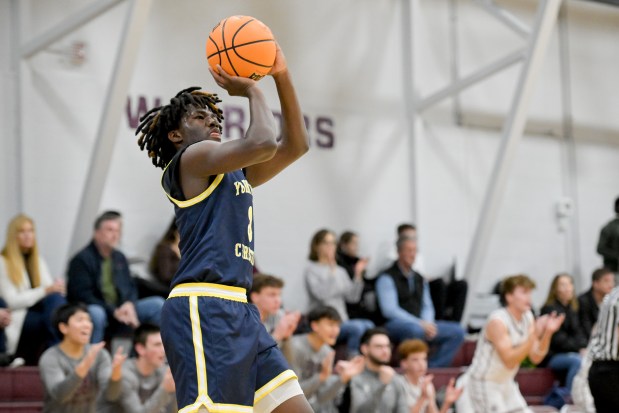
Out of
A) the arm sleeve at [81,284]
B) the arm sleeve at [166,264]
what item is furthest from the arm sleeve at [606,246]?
the arm sleeve at [81,284]

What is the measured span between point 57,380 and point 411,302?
14.7 ft

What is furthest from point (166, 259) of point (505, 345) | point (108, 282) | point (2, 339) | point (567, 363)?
point (567, 363)

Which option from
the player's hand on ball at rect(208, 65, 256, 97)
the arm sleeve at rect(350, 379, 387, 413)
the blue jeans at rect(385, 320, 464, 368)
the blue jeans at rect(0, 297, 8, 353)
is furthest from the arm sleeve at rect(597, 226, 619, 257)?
the player's hand on ball at rect(208, 65, 256, 97)

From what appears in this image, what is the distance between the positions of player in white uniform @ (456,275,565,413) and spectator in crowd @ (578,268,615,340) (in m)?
3.25

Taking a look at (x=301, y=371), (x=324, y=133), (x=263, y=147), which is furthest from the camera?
(x=324, y=133)

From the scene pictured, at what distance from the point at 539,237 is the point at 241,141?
10.9 meters

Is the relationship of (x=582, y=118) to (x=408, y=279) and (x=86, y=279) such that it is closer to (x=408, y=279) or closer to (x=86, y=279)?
(x=408, y=279)

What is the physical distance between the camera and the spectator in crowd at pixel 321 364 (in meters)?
8.25

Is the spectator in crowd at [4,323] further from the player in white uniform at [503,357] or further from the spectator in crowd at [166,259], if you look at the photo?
the player in white uniform at [503,357]

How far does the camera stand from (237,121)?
11633 millimetres

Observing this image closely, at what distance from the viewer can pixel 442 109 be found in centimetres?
1353

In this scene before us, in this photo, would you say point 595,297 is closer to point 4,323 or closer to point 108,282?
point 108,282

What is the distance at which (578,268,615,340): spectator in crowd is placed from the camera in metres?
12.0

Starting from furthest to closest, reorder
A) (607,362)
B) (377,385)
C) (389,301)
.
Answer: (389,301) < (377,385) < (607,362)
